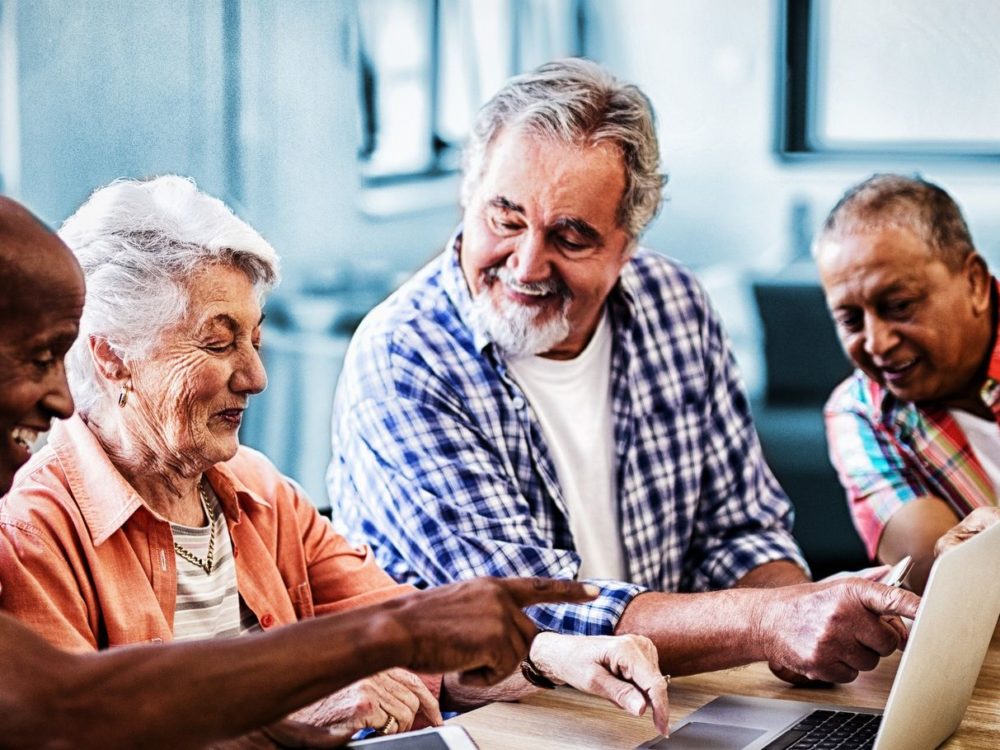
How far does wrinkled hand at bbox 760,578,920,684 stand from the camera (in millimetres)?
1567

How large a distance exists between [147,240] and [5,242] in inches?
21.5

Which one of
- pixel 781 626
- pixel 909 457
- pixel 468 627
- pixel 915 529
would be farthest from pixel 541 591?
pixel 909 457

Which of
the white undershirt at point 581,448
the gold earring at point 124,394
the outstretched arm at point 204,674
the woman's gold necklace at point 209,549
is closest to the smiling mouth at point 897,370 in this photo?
the white undershirt at point 581,448

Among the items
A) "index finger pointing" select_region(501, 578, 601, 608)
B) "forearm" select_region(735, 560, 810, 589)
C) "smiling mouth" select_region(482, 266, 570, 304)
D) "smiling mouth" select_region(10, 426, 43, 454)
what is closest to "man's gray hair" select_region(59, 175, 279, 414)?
"smiling mouth" select_region(10, 426, 43, 454)

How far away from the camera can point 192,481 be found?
1.61m

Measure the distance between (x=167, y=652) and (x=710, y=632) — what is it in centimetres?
95

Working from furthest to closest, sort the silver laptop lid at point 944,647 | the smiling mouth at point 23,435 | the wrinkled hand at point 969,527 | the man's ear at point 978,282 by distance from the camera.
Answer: the man's ear at point 978,282 → the wrinkled hand at point 969,527 → the silver laptop lid at point 944,647 → the smiling mouth at point 23,435

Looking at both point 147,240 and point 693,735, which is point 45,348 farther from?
point 693,735

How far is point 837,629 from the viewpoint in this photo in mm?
1583

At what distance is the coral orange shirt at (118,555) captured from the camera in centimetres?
136

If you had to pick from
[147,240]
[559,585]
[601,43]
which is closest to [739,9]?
[601,43]

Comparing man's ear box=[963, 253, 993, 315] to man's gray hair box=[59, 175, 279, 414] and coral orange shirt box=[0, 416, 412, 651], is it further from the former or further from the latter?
man's gray hair box=[59, 175, 279, 414]

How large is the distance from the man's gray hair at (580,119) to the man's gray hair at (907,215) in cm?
34

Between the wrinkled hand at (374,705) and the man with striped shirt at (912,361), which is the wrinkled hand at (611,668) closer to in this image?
the wrinkled hand at (374,705)
